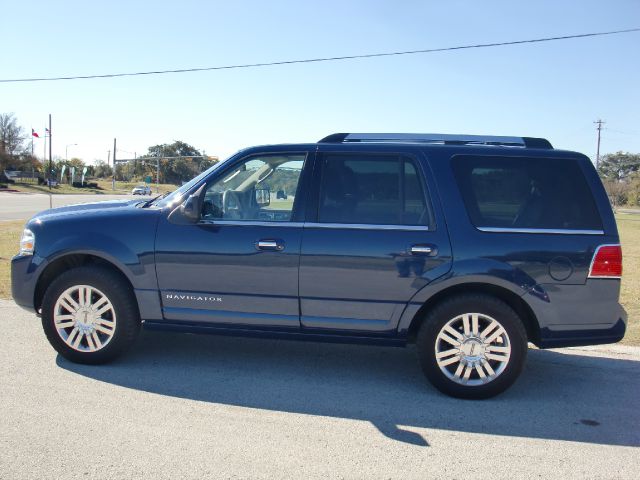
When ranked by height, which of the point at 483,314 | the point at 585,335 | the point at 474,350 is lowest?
the point at 474,350

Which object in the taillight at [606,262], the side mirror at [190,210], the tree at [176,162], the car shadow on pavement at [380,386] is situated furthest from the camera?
the tree at [176,162]

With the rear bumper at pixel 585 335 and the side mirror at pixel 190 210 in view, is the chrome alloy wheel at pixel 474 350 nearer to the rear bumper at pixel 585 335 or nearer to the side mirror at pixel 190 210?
the rear bumper at pixel 585 335

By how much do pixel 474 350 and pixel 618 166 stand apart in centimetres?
10788

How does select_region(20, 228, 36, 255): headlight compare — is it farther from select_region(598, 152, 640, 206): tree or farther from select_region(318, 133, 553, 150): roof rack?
select_region(598, 152, 640, 206): tree

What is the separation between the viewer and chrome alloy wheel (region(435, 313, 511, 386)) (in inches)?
177

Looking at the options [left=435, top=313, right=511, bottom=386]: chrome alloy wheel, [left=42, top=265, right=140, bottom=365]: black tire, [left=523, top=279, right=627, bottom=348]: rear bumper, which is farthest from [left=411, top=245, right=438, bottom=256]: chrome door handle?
[left=42, top=265, right=140, bottom=365]: black tire

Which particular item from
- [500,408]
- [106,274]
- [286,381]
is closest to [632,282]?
[500,408]

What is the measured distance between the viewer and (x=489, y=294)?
4590 millimetres

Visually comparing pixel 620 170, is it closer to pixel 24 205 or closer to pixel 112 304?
pixel 24 205

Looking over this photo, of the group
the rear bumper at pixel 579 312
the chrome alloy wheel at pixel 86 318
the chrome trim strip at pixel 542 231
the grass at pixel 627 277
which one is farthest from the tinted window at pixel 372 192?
the grass at pixel 627 277

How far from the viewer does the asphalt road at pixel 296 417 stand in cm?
342

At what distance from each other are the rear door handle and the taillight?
3.81 feet

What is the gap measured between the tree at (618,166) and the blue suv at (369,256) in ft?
340

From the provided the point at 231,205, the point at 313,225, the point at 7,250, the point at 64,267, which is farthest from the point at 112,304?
the point at 7,250
